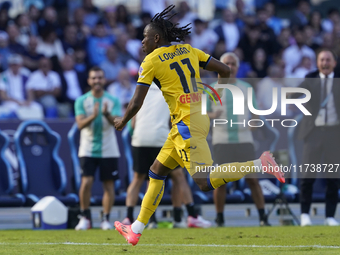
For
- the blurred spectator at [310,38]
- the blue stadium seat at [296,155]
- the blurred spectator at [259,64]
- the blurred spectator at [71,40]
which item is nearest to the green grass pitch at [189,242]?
the blue stadium seat at [296,155]

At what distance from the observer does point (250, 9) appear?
1866 centimetres

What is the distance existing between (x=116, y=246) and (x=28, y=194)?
4.06 metres

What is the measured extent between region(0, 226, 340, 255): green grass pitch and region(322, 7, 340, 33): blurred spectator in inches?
421

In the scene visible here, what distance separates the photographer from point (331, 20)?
A: 17656 mm

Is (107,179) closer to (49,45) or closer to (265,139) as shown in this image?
(265,139)

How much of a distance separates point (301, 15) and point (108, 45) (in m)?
6.39

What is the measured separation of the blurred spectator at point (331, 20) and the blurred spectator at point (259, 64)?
3.39 meters

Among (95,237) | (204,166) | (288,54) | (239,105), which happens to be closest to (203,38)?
(288,54)

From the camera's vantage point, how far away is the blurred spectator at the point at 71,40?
14.0 metres

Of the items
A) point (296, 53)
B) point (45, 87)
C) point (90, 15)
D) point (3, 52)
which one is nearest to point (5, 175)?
point (45, 87)

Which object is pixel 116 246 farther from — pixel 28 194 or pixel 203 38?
pixel 203 38

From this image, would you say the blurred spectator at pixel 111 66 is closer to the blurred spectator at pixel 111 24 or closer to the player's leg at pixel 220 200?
the blurred spectator at pixel 111 24

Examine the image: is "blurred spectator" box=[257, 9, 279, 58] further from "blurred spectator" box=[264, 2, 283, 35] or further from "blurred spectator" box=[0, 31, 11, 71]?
"blurred spectator" box=[0, 31, 11, 71]

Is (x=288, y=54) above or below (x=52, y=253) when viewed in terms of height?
above
